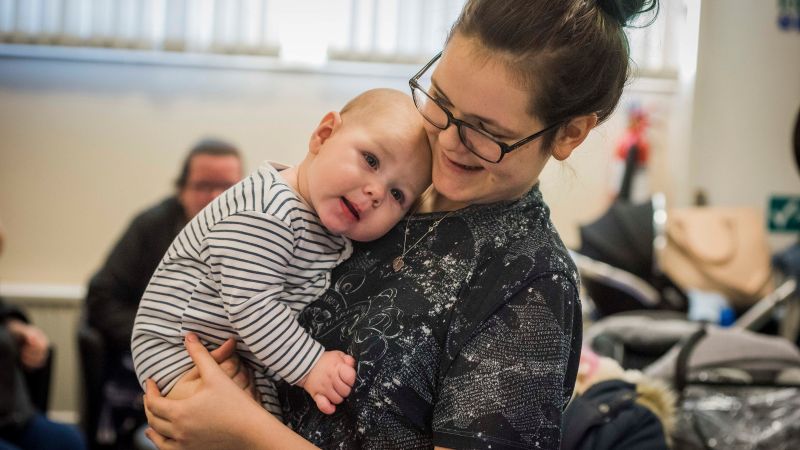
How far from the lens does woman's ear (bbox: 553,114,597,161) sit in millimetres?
1242

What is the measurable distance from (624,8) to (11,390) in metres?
2.40

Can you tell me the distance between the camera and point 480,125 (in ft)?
3.92

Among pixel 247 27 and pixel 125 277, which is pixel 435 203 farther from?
pixel 247 27

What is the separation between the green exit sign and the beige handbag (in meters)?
0.57

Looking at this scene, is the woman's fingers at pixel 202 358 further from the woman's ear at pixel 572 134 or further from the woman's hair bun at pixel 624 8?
the woman's hair bun at pixel 624 8

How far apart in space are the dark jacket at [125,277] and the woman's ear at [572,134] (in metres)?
2.32

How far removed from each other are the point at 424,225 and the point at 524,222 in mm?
153

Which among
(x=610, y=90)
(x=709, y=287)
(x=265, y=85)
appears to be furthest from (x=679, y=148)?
(x=610, y=90)

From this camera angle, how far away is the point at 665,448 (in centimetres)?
171

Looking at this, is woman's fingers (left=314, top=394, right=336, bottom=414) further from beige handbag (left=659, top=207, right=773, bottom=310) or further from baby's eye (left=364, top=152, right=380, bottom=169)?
beige handbag (left=659, top=207, right=773, bottom=310)

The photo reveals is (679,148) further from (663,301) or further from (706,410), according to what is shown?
(706,410)

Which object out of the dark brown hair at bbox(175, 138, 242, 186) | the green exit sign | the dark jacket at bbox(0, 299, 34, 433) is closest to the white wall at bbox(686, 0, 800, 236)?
the green exit sign

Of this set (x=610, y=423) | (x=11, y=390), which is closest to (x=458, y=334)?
(x=610, y=423)

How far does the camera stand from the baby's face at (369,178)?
1.31 m
